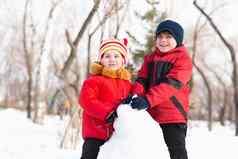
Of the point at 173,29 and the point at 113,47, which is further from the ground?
the point at 173,29

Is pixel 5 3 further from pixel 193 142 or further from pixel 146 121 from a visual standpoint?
pixel 146 121

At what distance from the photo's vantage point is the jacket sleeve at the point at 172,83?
3775 millimetres

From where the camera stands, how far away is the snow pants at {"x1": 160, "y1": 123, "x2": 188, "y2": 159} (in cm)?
402

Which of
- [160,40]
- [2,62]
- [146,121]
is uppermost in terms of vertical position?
[160,40]

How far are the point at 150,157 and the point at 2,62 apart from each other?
52.1 metres

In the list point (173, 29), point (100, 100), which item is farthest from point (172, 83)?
point (100, 100)

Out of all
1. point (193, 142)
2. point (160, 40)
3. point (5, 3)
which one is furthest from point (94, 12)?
point (5, 3)

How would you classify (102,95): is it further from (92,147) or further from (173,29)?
(173,29)

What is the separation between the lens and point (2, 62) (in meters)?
54.2

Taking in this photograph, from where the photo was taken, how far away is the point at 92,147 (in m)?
4.04

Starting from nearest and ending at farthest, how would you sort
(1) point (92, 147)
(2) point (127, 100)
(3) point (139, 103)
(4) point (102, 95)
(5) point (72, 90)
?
(3) point (139, 103)
(2) point (127, 100)
(4) point (102, 95)
(1) point (92, 147)
(5) point (72, 90)

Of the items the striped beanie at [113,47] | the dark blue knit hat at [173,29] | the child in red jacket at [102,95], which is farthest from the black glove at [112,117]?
the dark blue knit hat at [173,29]

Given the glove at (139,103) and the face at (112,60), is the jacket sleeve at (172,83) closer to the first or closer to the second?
the glove at (139,103)

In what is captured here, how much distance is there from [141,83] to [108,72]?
0.98 feet
